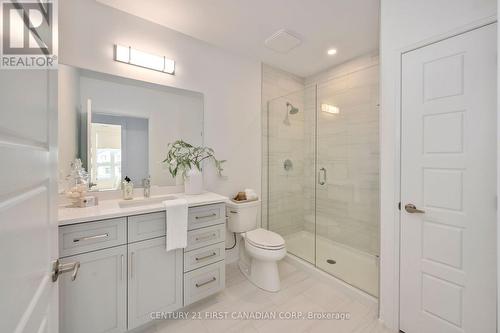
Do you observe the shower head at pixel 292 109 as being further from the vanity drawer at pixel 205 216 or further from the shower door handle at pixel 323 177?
the vanity drawer at pixel 205 216

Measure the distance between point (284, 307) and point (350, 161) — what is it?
177 centimetres

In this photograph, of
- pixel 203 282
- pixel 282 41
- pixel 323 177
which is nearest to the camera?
pixel 203 282

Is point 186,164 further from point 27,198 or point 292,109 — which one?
point 292,109

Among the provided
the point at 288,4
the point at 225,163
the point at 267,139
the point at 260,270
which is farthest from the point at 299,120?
the point at 260,270

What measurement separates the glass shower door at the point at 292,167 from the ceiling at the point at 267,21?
2.26 feet

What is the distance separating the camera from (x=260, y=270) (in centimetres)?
209

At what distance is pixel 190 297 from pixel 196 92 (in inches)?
76.5

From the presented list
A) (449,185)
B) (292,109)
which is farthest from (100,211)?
(292,109)

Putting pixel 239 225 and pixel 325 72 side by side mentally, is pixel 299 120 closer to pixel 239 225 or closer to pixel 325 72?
pixel 325 72

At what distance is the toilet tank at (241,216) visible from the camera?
2.24 metres

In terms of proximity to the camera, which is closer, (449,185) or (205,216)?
(449,185)

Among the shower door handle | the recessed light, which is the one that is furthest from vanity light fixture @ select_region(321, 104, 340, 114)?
the shower door handle

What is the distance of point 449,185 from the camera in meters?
1.31

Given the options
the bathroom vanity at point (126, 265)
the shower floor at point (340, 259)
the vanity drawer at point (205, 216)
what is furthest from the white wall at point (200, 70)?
the shower floor at point (340, 259)
